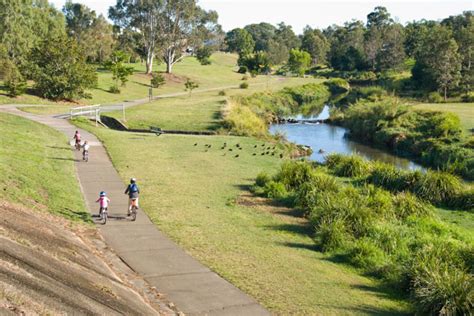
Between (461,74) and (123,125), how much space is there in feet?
172

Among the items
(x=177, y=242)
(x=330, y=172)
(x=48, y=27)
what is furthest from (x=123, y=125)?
(x=48, y=27)

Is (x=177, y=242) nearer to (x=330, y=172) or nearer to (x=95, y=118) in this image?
(x=330, y=172)

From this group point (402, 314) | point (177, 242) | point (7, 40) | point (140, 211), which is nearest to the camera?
point (402, 314)

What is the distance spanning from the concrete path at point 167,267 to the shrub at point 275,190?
5.89m

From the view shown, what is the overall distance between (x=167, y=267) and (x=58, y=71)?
43.5 m

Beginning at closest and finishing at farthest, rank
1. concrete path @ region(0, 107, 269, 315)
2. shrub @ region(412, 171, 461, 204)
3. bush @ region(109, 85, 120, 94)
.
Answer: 1. concrete path @ region(0, 107, 269, 315)
2. shrub @ region(412, 171, 461, 204)
3. bush @ region(109, 85, 120, 94)

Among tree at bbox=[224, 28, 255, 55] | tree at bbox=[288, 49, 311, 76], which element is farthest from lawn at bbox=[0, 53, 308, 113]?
tree at bbox=[224, 28, 255, 55]

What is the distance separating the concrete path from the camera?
11633 millimetres

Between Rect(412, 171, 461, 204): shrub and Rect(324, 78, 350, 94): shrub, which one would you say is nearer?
Result: Rect(412, 171, 461, 204): shrub

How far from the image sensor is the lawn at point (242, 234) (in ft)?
41.1

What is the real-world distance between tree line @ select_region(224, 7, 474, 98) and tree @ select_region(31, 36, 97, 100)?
1842 inches

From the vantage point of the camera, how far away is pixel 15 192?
17125mm

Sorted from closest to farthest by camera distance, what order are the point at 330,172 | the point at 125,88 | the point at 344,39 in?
the point at 330,172 < the point at 125,88 < the point at 344,39

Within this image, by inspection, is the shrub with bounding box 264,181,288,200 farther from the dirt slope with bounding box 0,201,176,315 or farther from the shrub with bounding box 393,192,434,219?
the dirt slope with bounding box 0,201,176,315
